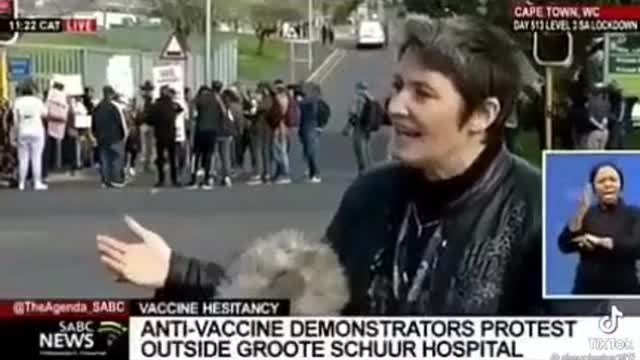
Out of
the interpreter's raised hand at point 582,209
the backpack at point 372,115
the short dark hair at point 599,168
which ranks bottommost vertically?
the interpreter's raised hand at point 582,209

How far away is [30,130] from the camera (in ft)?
12.9

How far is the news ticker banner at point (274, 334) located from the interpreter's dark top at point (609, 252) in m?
0.09

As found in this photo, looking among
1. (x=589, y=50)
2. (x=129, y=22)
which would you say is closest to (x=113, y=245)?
(x=129, y=22)

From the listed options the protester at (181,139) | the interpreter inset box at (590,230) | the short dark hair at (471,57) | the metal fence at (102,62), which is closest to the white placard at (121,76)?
the metal fence at (102,62)

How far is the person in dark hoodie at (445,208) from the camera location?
3.96 m

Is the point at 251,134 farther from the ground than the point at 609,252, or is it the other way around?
the point at 251,134

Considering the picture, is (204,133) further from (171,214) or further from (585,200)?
(585,200)

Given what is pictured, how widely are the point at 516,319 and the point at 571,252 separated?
244 millimetres

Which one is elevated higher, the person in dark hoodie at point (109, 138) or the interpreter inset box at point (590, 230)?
the person in dark hoodie at point (109, 138)

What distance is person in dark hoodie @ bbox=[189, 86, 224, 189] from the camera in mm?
3936

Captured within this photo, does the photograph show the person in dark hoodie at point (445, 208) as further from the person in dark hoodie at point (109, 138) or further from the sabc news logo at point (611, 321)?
the person in dark hoodie at point (109, 138)

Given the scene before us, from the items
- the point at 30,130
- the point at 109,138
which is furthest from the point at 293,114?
the point at 30,130

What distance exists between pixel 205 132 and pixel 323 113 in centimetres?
33

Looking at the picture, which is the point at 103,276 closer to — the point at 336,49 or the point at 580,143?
the point at 336,49
